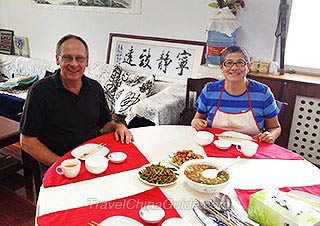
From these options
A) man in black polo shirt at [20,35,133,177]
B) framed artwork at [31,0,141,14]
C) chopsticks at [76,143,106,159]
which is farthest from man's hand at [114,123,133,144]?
framed artwork at [31,0,141,14]

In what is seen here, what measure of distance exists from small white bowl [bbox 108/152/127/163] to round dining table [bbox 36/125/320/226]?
0.10 feet

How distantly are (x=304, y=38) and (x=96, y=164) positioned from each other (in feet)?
8.11

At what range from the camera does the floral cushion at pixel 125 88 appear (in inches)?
122

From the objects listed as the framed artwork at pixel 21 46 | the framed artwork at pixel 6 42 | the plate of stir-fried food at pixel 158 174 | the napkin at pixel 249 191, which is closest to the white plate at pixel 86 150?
the plate of stir-fried food at pixel 158 174

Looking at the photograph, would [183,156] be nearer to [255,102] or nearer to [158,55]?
[255,102]

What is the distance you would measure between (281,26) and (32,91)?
220 centimetres

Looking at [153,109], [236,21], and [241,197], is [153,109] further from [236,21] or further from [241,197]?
[241,197]

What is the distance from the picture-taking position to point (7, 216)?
1875mm

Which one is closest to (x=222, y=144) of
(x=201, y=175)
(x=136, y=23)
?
(x=201, y=175)

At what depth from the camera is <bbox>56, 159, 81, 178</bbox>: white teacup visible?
3.85ft

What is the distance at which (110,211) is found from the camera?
1009 millimetres

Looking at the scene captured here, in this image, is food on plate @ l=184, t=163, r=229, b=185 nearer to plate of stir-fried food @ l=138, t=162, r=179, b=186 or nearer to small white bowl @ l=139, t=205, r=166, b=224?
plate of stir-fried food @ l=138, t=162, r=179, b=186

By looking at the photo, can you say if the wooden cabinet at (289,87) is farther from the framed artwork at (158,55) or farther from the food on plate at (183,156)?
the food on plate at (183,156)

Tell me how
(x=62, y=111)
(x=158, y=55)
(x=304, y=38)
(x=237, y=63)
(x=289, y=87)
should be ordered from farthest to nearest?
(x=158, y=55), (x=304, y=38), (x=289, y=87), (x=237, y=63), (x=62, y=111)
